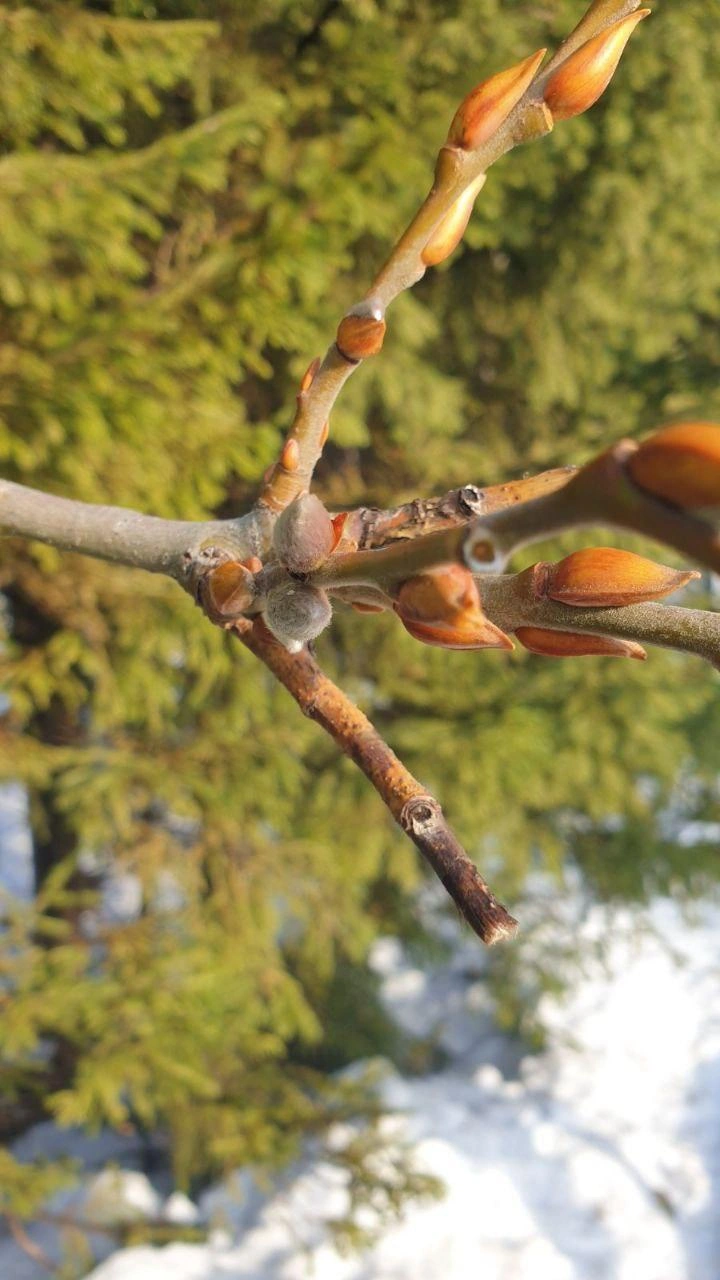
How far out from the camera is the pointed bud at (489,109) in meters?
0.45

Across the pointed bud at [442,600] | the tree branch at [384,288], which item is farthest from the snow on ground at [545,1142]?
the pointed bud at [442,600]

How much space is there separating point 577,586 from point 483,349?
3036 millimetres

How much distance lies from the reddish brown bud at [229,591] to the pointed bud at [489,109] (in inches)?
9.2

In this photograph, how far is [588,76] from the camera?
44 cm

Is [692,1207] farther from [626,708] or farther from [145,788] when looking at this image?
[145,788]

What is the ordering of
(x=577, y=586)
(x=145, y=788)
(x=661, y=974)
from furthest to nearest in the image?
(x=661, y=974)
(x=145, y=788)
(x=577, y=586)

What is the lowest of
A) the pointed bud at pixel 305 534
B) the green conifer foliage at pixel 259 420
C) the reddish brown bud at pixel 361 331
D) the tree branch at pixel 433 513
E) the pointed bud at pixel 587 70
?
the pointed bud at pixel 305 534

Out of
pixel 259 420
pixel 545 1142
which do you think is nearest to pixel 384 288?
pixel 259 420

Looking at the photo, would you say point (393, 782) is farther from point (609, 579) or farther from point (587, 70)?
point (587, 70)

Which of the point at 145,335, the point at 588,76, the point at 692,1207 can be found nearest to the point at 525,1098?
the point at 692,1207

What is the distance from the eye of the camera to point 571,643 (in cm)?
42

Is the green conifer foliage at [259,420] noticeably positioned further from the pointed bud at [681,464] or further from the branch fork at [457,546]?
the pointed bud at [681,464]

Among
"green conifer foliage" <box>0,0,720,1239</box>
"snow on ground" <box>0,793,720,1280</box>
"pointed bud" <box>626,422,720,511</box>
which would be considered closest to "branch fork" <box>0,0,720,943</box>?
"pointed bud" <box>626,422,720,511</box>

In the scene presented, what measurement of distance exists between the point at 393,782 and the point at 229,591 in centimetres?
13
